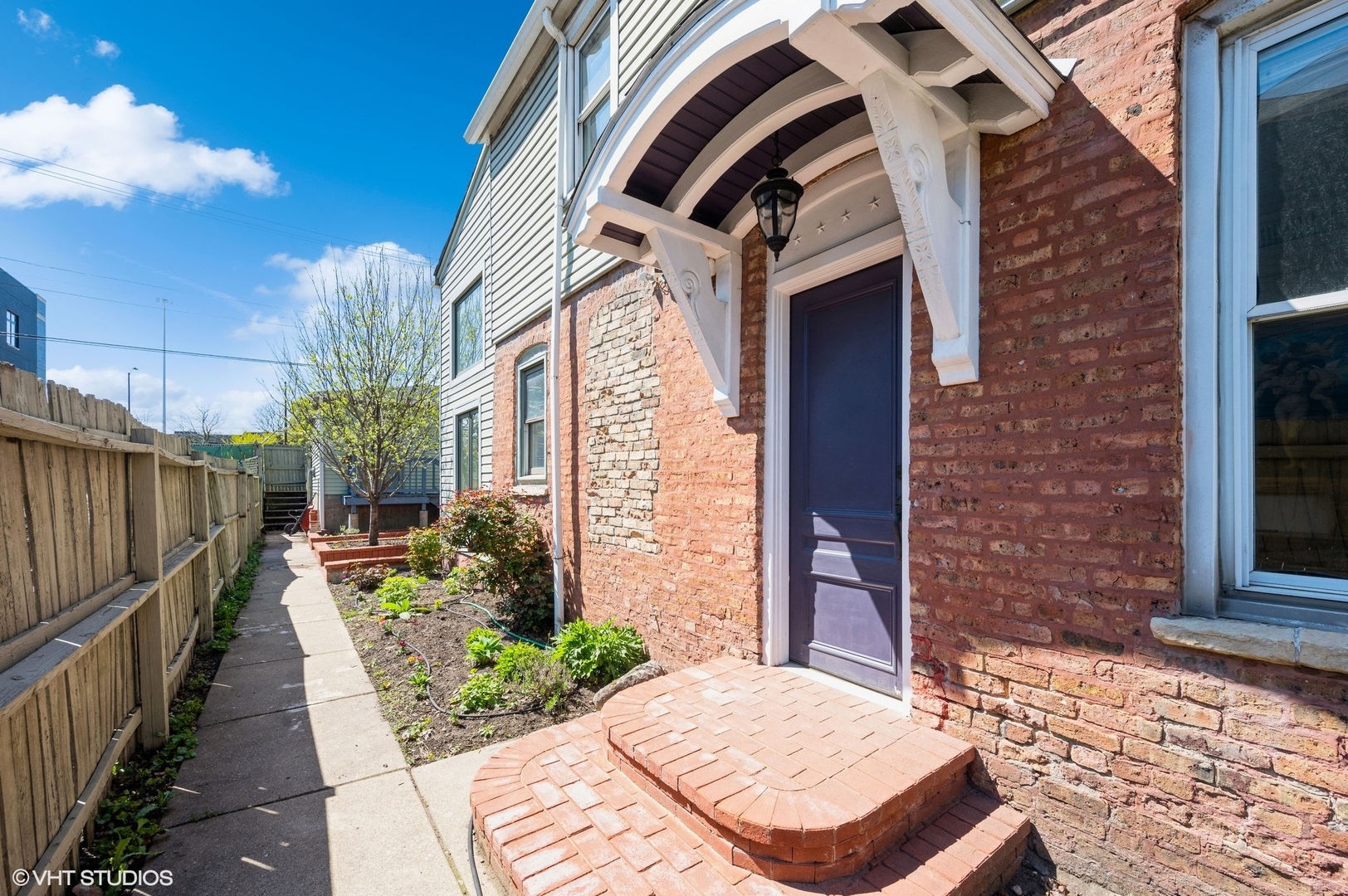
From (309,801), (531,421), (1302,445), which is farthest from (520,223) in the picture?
(1302,445)

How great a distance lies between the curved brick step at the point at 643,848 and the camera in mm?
1961

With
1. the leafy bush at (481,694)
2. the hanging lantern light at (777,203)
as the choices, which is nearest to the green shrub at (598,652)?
the leafy bush at (481,694)

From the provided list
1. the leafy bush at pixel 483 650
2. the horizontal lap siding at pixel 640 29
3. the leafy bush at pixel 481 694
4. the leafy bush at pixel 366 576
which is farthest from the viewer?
the leafy bush at pixel 366 576

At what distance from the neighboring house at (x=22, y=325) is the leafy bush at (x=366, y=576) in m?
22.0

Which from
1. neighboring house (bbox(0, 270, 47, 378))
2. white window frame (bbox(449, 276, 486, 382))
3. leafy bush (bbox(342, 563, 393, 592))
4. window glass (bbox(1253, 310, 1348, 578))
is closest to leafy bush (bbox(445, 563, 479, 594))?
leafy bush (bbox(342, 563, 393, 592))

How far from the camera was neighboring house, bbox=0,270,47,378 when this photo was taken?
847 inches

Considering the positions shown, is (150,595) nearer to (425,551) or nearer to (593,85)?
(425,551)

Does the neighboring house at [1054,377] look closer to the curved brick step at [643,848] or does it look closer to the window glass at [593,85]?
the curved brick step at [643,848]

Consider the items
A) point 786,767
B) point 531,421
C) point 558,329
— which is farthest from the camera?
point 531,421

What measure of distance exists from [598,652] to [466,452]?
6588 millimetres

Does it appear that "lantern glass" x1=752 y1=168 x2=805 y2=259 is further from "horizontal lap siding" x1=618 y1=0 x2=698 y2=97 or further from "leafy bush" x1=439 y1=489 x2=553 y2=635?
"leafy bush" x1=439 y1=489 x2=553 y2=635

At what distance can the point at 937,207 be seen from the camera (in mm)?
2369

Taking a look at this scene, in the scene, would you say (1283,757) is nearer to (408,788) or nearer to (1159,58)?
(1159,58)

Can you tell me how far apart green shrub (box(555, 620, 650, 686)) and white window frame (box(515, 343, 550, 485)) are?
2.63 metres
